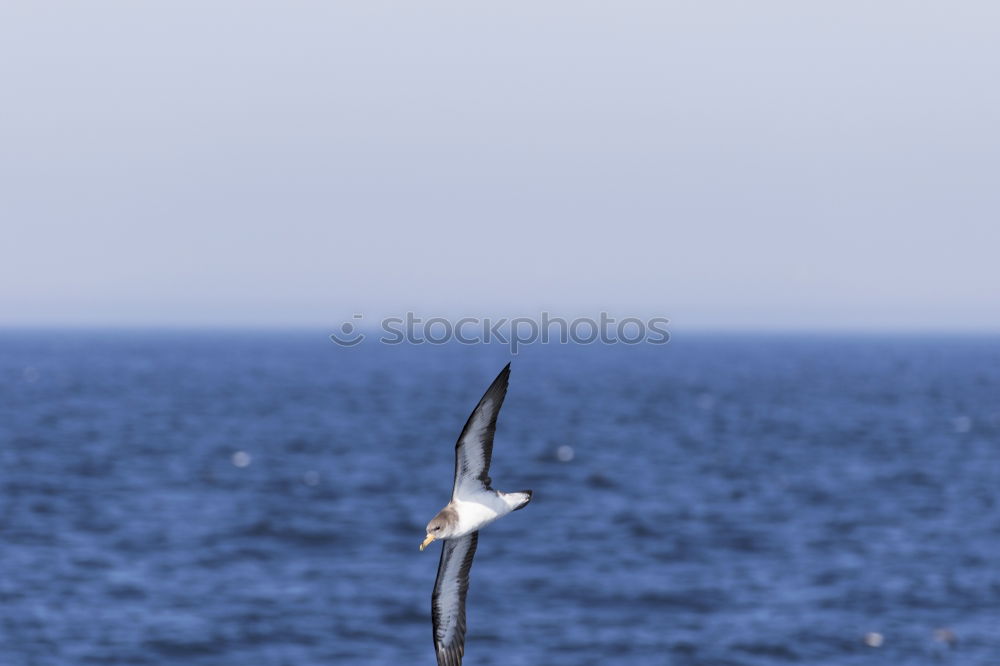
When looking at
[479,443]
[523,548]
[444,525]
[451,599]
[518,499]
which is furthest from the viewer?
[523,548]

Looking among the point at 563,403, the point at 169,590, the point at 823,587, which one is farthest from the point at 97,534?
the point at 563,403

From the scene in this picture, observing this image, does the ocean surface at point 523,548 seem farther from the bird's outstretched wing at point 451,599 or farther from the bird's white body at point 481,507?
the bird's white body at point 481,507

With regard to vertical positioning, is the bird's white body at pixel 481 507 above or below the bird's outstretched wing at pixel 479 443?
below

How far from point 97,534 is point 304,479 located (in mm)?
26628

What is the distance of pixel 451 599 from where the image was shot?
1373 cm

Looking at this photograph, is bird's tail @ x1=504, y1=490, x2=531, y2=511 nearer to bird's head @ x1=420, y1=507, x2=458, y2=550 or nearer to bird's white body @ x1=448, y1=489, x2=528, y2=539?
bird's white body @ x1=448, y1=489, x2=528, y2=539

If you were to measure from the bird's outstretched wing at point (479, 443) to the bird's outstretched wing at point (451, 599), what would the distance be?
1562mm

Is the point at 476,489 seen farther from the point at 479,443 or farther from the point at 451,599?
the point at 451,599

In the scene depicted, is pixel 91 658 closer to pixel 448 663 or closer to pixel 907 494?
pixel 448 663

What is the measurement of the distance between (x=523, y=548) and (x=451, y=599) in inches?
2054

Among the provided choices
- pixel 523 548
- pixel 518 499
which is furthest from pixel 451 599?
pixel 523 548

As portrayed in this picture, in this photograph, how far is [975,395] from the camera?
188250 mm

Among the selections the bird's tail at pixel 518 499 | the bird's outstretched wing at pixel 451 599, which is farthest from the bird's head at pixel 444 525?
the bird's outstretched wing at pixel 451 599

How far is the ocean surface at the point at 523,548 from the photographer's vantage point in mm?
45303
